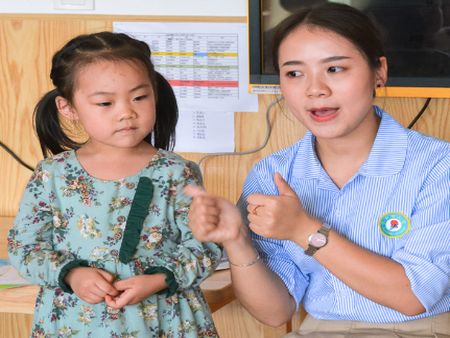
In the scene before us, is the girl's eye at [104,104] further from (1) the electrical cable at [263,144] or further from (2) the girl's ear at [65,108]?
(1) the electrical cable at [263,144]

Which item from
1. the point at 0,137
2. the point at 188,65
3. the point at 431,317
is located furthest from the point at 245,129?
the point at 431,317

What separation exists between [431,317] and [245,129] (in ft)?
2.83

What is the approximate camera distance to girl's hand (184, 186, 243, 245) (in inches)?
56.6

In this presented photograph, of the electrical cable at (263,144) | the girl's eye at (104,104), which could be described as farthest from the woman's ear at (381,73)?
the electrical cable at (263,144)

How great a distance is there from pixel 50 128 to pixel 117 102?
9.4 inches

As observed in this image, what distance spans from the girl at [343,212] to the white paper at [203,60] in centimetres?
60

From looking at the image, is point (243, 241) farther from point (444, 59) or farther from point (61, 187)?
point (444, 59)

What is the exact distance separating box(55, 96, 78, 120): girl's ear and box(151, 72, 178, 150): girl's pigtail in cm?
16

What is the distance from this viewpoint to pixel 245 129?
227 centimetres

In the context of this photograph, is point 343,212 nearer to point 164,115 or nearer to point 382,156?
point 382,156

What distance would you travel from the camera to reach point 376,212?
1532 millimetres

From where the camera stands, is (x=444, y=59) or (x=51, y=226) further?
(x=444, y=59)

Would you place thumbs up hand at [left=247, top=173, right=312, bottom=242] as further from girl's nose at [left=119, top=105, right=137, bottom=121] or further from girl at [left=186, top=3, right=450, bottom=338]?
girl's nose at [left=119, top=105, right=137, bottom=121]

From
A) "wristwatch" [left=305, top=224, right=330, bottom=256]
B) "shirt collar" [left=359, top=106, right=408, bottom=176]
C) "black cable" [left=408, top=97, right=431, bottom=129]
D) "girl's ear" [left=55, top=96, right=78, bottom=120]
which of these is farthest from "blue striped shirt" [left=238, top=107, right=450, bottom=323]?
"black cable" [left=408, top=97, right=431, bottom=129]
